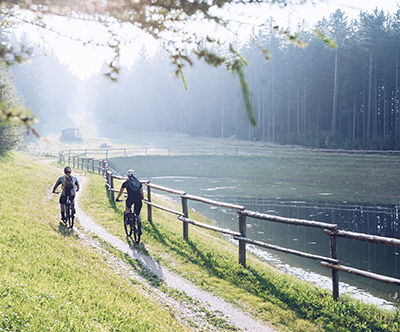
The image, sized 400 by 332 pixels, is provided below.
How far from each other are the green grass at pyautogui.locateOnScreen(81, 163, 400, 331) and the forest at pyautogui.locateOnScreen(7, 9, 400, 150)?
668 inches

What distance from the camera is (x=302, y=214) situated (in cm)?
2327

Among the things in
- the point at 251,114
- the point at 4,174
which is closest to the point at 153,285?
the point at 251,114

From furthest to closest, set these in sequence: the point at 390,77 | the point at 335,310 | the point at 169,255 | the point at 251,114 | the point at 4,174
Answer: the point at 390,77 < the point at 4,174 < the point at 169,255 < the point at 335,310 < the point at 251,114

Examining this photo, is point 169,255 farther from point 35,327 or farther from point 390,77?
point 390,77

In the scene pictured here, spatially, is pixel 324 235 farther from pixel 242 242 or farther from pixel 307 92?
pixel 307 92

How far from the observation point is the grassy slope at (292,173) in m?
30.6

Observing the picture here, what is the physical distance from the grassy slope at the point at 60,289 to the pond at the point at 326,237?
7.53 meters

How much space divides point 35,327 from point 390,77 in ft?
179

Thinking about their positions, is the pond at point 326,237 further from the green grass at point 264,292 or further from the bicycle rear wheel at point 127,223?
the bicycle rear wheel at point 127,223

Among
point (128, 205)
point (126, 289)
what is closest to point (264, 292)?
point (126, 289)

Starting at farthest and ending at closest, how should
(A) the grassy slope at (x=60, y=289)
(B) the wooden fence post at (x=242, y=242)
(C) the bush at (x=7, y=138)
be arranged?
(C) the bush at (x=7, y=138)
(B) the wooden fence post at (x=242, y=242)
(A) the grassy slope at (x=60, y=289)

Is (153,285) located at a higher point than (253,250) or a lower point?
higher

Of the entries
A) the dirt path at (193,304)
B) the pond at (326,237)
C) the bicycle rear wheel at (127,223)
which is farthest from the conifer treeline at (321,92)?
the dirt path at (193,304)

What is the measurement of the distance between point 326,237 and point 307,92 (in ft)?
152
